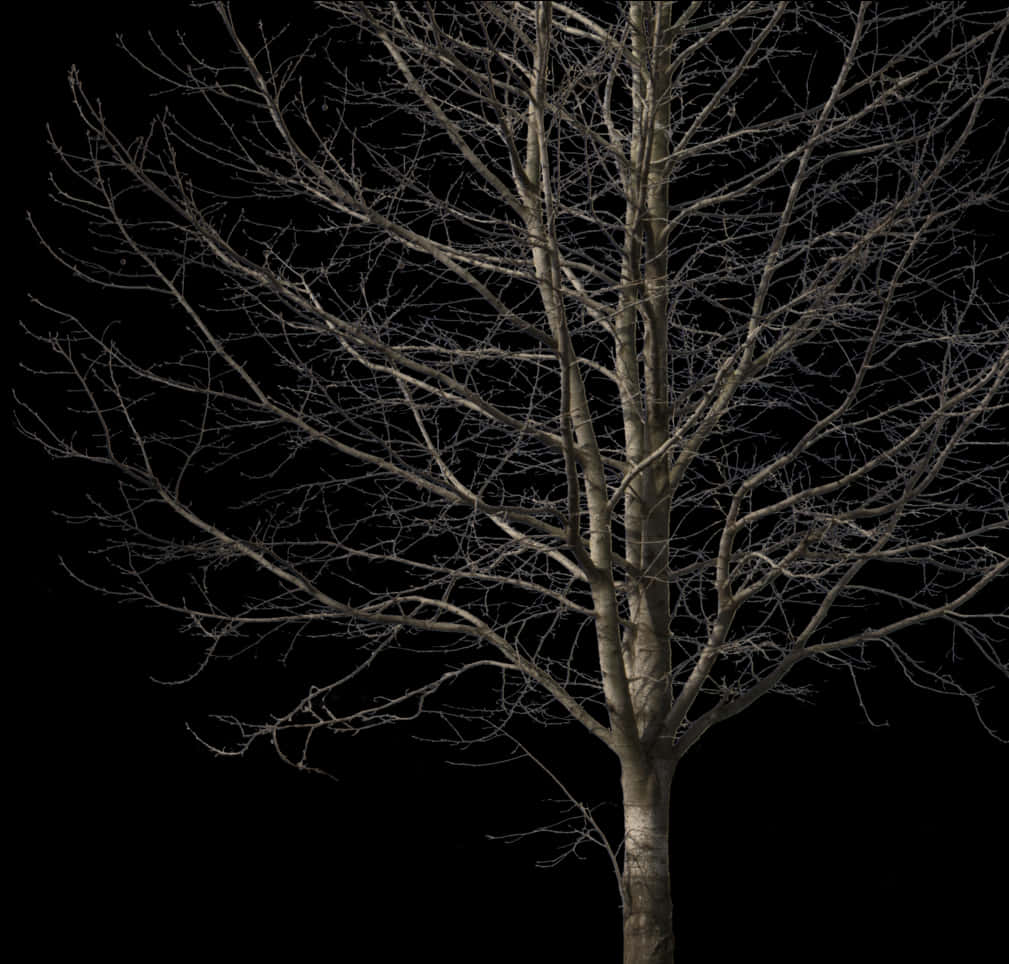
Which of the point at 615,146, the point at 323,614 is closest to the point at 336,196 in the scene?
the point at 615,146

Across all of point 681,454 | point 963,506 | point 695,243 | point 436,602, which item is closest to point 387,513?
point 436,602

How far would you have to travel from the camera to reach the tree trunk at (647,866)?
7117mm

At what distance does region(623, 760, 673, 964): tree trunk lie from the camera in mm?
7117

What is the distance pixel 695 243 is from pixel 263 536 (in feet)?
7.05

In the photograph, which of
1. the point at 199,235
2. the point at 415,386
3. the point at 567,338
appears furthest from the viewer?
the point at 415,386

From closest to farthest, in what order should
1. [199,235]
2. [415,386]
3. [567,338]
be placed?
[567,338]
[199,235]
[415,386]

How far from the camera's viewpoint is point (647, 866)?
7.16 metres

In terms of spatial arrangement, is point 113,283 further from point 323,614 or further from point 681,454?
point 681,454

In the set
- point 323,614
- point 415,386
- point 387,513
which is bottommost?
point 323,614

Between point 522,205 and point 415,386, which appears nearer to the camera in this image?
point 522,205

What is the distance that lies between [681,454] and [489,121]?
160cm

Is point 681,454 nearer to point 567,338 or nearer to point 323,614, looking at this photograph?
point 567,338

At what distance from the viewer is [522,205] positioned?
7.09 m

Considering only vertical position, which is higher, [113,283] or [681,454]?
[113,283]
